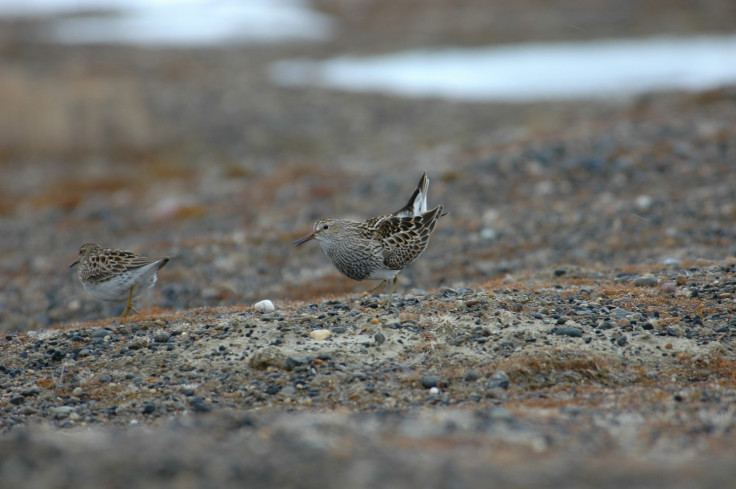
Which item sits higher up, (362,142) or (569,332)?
(362,142)

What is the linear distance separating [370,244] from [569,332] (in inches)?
130

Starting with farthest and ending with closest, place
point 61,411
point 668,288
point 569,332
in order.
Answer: point 668,288 < point 569,332 < point 61,411

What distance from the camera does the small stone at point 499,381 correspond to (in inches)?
360

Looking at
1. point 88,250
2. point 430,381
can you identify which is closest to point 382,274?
point 430,381

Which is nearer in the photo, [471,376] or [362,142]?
[471,376]

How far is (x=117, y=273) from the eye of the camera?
12.3 meters

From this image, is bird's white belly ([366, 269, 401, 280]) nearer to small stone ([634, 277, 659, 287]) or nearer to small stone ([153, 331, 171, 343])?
small stone ([153, 331, 171, 343])

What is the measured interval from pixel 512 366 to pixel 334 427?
3260 mm

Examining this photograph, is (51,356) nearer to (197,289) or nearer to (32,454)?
(32,454)

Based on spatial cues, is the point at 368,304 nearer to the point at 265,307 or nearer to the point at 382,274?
the point at 382,274

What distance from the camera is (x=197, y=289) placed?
16.6 meters

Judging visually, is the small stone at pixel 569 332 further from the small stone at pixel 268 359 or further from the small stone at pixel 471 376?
the small stone at pixel 268 359

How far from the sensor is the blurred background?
17.9 metres

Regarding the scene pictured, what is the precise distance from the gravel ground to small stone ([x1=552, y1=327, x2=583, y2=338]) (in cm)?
3
